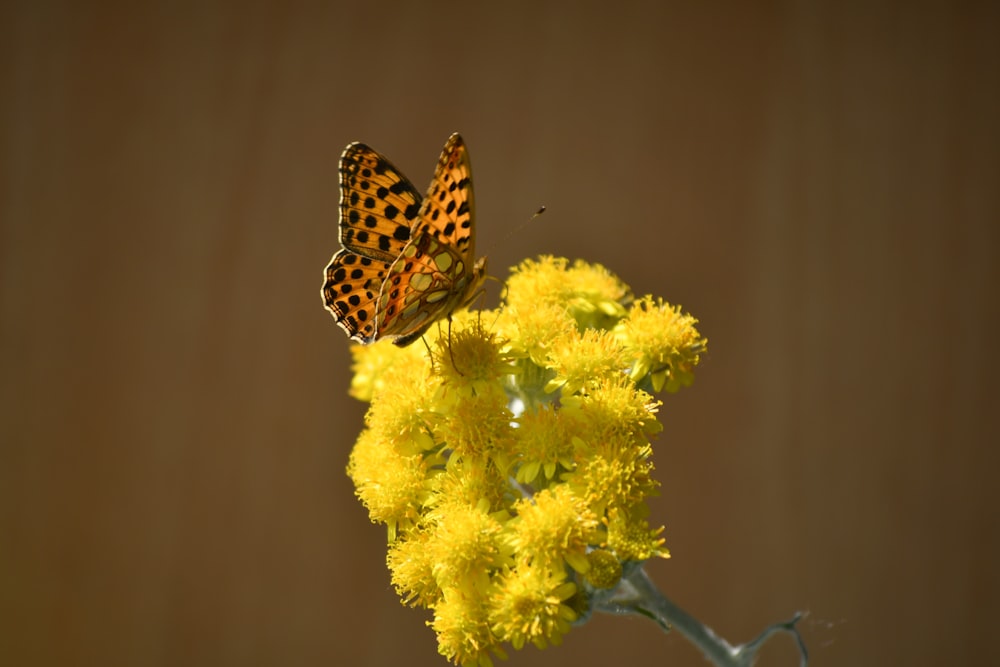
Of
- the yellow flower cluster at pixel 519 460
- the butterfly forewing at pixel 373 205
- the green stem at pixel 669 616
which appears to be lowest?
the green stem at pixel 669 616

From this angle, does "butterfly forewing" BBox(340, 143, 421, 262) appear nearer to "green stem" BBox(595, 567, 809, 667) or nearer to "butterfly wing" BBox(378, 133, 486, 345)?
"butterfly wing" BBox(378, 133, 486, 345)

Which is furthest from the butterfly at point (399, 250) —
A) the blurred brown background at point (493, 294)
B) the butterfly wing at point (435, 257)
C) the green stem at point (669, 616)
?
the blurred brown background at point (493, 294)

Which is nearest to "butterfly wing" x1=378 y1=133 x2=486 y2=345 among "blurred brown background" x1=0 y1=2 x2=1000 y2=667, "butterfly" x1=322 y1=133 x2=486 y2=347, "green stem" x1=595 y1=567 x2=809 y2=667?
"butterfly" x1=322 y1=133 x2=486 y2=347

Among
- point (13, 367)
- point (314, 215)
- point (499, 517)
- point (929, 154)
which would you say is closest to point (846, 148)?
point (929, 154)

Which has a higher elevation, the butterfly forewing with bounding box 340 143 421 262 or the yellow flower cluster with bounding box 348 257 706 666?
the butterfly forewing with bounding box 340 143 421 262

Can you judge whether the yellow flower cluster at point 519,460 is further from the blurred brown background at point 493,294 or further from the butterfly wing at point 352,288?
the blurred brown background at point 493,294

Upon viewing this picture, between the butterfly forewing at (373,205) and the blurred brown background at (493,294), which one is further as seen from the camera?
the blurred brown background at (493,294)
